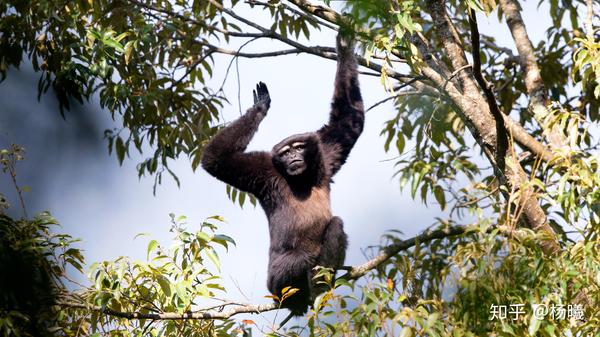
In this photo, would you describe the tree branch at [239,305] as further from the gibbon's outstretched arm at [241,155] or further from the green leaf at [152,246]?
the gibbon's outstretched arm at [241,155]

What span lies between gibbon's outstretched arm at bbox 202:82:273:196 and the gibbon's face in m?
0.22

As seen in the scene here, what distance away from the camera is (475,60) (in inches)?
228

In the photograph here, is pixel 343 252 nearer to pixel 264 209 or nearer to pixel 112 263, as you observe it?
pixel 264 209

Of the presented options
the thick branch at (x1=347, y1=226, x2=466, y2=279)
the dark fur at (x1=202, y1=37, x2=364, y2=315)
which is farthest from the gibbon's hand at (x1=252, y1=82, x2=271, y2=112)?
the thick branch at (x1=347, y1=226, x2=466, y2=279)

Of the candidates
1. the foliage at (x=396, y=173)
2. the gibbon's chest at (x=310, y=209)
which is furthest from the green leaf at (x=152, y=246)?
the gibbon's chest at (x=310, y=209)

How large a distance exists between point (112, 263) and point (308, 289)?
2.64 metres

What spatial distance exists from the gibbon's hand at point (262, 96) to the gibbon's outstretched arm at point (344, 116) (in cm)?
70

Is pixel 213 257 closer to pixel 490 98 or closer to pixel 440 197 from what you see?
pixel 490 98

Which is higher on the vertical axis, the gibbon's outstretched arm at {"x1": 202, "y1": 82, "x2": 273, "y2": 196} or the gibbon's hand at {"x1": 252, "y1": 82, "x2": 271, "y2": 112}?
the gibbon's hand at {"x1": 252, "y1": 82, "x2": 271, "y2": 112}

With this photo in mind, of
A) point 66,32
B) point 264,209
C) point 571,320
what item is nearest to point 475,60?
point 571,320

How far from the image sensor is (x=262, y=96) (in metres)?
8.41

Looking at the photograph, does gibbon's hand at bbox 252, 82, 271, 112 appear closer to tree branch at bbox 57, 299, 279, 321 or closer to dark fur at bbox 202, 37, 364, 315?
dark fur at bbox 202, 37, 364, 315

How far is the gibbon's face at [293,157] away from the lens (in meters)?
8.23

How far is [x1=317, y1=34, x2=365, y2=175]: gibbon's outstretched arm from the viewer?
8.31m
